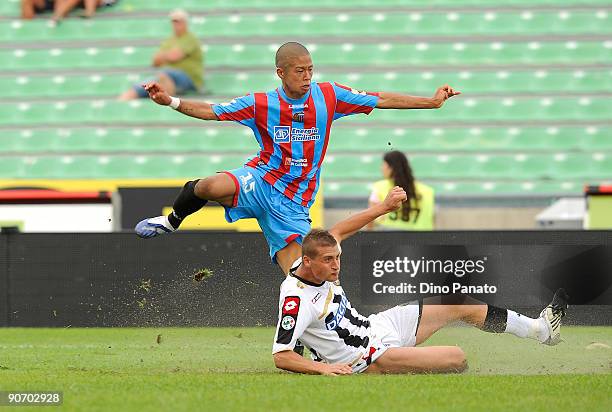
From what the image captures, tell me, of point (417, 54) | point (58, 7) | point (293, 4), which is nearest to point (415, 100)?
point (417, 54)

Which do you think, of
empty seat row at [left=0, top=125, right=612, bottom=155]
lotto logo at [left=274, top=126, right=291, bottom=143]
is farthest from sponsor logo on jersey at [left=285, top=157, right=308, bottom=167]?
empty seat row at [left=0, top=125, right=612, bottom=155]

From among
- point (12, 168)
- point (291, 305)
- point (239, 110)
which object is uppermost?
point (239, 110)

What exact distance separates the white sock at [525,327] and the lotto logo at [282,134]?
191cm

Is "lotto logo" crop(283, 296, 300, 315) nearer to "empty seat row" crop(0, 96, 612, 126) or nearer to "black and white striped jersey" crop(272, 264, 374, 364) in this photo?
"black and white striped jersey" crop(272, 264, 374, 364)

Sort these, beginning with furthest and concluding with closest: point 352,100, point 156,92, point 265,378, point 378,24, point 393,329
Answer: point 378,24 → point 352,100 → point 393,329 → point 156,92 → point 265,378

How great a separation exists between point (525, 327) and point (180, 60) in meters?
11.0

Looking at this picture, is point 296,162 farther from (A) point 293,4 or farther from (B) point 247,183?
(A) point 293,4

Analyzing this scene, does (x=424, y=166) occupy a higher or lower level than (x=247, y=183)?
lower

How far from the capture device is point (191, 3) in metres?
20.3

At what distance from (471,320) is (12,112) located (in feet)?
42.1

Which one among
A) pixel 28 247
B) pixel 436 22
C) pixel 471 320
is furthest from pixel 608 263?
pixel 436 22

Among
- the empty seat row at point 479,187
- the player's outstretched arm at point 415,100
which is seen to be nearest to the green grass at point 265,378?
the player's outstretched arm at point 415,100

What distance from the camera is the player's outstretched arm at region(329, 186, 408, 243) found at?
789cm

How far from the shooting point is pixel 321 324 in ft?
25.7
